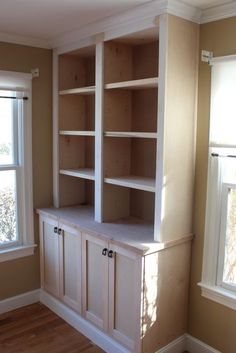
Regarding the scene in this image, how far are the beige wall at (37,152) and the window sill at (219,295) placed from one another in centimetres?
163

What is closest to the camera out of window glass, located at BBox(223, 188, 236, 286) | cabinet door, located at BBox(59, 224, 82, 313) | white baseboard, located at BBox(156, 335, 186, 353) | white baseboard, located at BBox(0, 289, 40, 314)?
window glass, located at BBox(223, 188, 236, 286)

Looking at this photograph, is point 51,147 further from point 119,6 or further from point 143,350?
point 143,350

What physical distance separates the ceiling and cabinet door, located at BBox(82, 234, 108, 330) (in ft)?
5.19

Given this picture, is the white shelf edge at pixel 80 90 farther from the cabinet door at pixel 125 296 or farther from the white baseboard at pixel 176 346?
the white baseboard at pixel 176 346

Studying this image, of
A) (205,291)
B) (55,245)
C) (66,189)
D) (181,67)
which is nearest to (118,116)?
(181,67)

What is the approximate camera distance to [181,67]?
237 cm

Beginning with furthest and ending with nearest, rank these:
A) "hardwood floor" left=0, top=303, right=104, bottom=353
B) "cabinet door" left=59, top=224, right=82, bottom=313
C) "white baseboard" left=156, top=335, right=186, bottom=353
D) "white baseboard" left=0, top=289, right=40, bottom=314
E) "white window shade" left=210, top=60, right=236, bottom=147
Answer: "white baseboard" left=0, top=289, right=40, bottom=314 < "cabinet door" left=59, top=224, right=82, bottom=313 < "hardwood floor" left=0, top=303, right=104, bottom=353 < "white baseboard" left=156, top=335, right=186, bottom=353 < "white window shade" left=210, top=60, right=236, bottom=147

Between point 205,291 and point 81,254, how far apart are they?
97 cm

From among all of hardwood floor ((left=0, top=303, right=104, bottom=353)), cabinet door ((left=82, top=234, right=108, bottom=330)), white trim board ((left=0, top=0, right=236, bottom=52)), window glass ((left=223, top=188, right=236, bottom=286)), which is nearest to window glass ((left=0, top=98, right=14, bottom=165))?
white trim board ((left=0, top=0, right=236, bottom=52))

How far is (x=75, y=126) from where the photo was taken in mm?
3441

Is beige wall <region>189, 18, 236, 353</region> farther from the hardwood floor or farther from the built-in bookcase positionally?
the built-in bookcase

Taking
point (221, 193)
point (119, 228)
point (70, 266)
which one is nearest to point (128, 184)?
point (119, 228)

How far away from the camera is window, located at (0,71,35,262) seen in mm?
3137

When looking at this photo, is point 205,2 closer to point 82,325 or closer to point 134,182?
point 134,182
